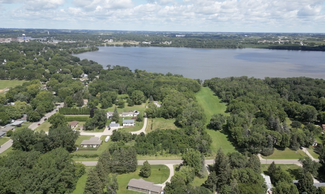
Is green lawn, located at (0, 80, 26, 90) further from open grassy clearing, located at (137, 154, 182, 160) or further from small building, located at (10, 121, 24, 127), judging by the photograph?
open grassy clearing, located at (137, 154, 182, 160)

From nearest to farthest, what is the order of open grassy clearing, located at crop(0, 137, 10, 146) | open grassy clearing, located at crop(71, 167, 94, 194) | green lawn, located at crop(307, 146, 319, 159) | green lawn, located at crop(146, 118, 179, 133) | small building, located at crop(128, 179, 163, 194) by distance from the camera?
small building, located at crop(128, 179, 163, 194)
open grassy clearing, located at crop(71, 167, 94, 194)
green lawn, located at crop(307, 146, 319, 159)
open grassy clearing, located at crop(0, 137, 10, 146)
green lawn, located at crop(146, 118, 179, 133)

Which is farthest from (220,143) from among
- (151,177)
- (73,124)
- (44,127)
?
(44,127)

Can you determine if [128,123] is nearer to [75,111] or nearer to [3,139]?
[75,111]

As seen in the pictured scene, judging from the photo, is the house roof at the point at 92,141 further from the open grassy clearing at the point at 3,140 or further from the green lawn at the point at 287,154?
the green lawn at the point at 287,154

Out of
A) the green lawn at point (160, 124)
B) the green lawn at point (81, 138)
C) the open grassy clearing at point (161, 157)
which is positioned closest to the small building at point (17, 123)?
the green lawn at point (81, 138)

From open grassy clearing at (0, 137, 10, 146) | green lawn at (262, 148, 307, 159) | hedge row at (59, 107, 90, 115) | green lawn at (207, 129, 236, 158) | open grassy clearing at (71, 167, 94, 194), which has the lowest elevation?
open grassy clearing at (0, 137, 10, 146)

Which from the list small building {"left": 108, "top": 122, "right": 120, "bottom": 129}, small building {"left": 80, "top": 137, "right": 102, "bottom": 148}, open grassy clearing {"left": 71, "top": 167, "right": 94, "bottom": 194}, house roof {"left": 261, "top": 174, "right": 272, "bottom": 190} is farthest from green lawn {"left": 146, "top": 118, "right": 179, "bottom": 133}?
house roof {"left": 261, "top": 174, "right": 272, "bottom": 190}

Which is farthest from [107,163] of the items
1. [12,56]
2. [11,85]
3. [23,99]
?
[12,56]
